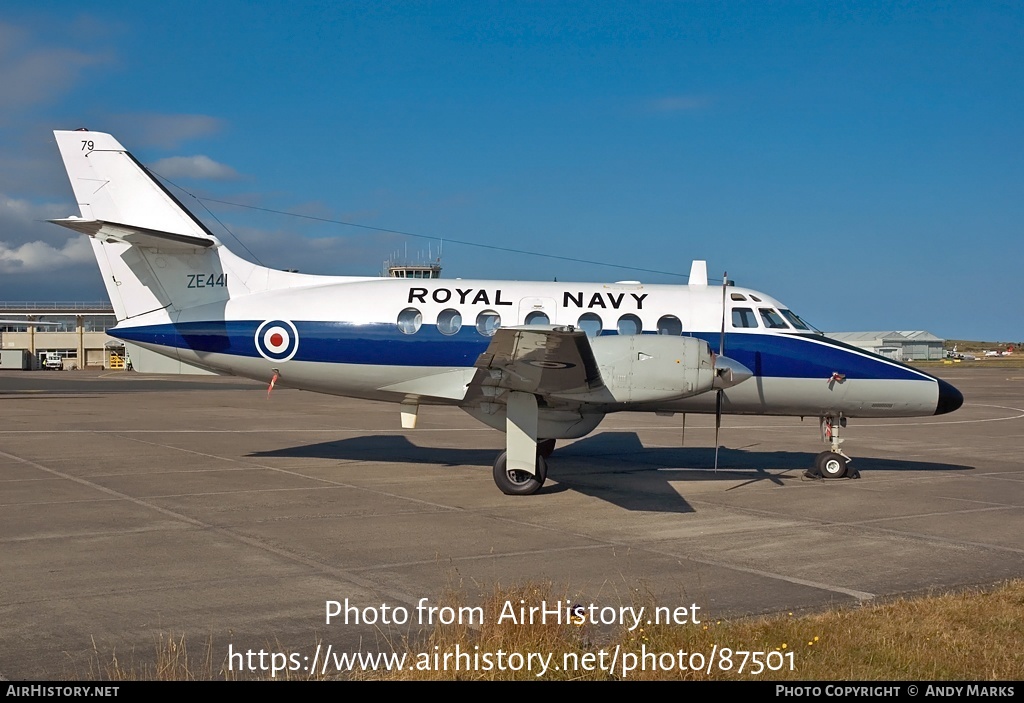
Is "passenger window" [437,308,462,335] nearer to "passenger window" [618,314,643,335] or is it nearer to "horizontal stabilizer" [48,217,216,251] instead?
"passenger window" [618,314,643,335]

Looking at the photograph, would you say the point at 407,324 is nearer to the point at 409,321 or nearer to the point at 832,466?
the point at 409,321

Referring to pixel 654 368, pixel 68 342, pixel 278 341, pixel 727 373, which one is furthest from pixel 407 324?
pixel 68 342

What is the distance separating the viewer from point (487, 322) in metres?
14.6

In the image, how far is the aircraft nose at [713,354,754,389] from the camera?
12812mm

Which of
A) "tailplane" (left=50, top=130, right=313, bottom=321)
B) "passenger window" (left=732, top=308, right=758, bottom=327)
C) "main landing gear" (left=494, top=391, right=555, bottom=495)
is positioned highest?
"tailplane" (left=50, top=130, right=313, bottom=321)

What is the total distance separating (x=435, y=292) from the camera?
1487 centimetres

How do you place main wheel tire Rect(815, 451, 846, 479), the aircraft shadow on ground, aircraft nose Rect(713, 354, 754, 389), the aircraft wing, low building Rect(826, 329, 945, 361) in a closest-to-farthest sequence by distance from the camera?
1. the aircraft wing
2. aircraft nose Rect(713, 354, 754, 389)
3. the aircraft shadow on ground
4. main wheel tire Rect(815, 451, 846, 479)
5. low building Rect(826, 329, 945, 361)

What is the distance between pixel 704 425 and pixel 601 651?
68.2 feet

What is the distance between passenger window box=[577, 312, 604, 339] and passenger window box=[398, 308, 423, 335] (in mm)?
2697

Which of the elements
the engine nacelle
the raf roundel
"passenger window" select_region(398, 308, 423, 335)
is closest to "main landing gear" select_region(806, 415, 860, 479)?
the engine nacelle

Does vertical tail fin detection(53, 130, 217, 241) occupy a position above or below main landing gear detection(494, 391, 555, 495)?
above

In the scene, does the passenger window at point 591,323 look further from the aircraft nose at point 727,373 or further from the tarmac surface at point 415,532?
the tarmac surface at point 415,532

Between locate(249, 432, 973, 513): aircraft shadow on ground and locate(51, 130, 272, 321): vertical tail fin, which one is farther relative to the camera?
locate(51, 130, 272, 321): vertical tail fin
